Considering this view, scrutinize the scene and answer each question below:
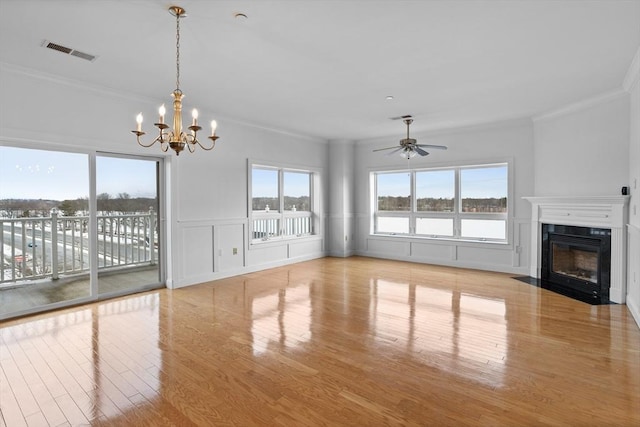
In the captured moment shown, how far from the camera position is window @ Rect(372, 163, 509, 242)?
6543mm

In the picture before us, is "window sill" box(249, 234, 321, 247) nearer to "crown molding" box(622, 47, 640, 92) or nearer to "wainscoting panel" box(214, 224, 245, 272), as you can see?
"wainscoting panel" box(214, 224, 245, 272)

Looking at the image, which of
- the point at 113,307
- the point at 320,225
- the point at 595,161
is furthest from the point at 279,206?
the point at 595,161

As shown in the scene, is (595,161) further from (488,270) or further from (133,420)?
(133,420)

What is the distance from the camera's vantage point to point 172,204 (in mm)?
5211

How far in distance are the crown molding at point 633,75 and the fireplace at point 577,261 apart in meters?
1.83

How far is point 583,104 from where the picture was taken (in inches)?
194

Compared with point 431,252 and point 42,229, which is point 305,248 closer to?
point 431,252

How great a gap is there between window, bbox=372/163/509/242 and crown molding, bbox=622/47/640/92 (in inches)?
91.1

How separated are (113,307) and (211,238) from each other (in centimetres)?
180

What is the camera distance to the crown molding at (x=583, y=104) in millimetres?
4492

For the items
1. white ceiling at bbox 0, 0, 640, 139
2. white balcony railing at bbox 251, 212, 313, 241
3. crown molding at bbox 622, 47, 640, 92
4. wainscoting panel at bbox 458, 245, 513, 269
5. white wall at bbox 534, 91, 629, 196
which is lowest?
wainscoting panel at bbox 458, 245, 513, 269

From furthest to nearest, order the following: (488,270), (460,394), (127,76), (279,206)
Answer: (279,206), (488,270), (127,76), (460,394)

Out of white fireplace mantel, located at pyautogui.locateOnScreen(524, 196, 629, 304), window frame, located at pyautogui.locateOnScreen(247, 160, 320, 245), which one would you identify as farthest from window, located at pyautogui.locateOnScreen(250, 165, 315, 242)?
white fireplace mantel, located at pyautogui.locateOnScreen(524, 196, 629, 304)

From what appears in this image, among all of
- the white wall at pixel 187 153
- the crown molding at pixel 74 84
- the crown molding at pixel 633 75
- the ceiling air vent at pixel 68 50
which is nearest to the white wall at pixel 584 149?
the crown molding at pixel 633 75
